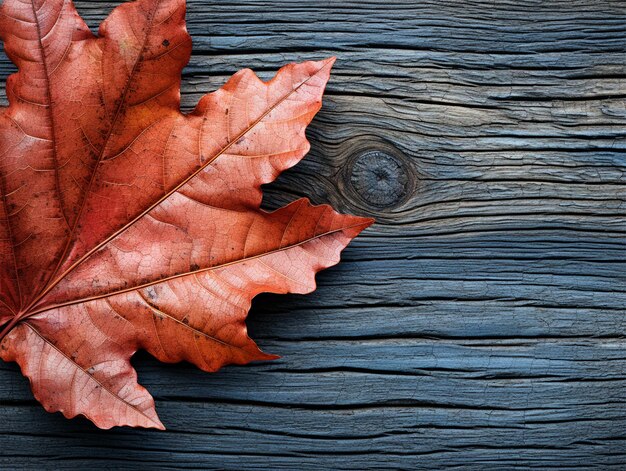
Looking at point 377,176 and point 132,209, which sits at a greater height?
point 377,176

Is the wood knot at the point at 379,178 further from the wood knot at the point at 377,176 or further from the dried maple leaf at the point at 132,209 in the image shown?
the dried maple leaf at the point at 132,209

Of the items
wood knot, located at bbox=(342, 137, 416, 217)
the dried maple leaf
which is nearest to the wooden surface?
wood knot, located at bbox=(342, 137, 416, 217)

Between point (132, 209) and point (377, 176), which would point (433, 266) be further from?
point (132, 209)

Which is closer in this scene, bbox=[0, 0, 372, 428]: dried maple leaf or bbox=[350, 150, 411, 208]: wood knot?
bbox=[0, 0, 372, 428]: dried maple leaf

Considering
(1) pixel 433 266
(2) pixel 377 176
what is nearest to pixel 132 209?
(2) pixel 377 176

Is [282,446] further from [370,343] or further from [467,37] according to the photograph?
[467,37]

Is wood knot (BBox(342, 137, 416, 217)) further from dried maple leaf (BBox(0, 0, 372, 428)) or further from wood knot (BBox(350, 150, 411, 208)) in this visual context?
dried maple leaf (BBox(0, 0, 372, 428))
